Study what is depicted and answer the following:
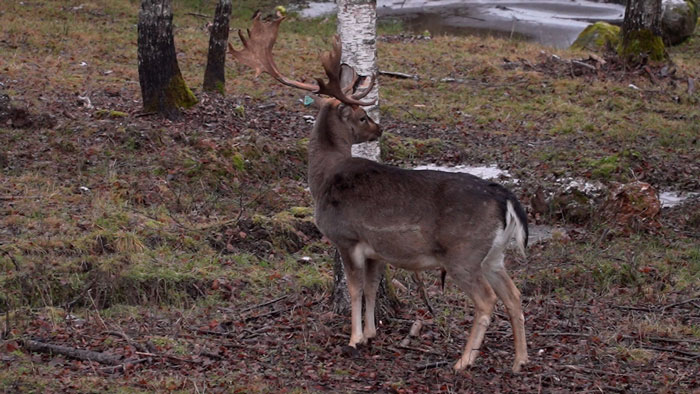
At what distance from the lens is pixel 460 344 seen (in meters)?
6.93

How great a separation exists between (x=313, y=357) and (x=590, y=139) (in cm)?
823

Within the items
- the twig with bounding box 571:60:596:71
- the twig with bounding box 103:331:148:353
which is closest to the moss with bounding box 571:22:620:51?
the twig with bounding box 571:60:596:71

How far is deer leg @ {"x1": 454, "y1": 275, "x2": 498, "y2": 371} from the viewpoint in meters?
6.29

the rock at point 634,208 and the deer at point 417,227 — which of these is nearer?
the deer at point 417,227

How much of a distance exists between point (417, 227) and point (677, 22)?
19.1 metres

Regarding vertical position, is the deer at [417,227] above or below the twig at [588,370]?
above

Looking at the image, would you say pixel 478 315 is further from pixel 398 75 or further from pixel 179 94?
pixel 398 75

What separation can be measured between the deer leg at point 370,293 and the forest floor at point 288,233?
10 cm

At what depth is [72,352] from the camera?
20.1ft

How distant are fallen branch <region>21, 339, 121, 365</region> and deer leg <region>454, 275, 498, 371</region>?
232 centimetres

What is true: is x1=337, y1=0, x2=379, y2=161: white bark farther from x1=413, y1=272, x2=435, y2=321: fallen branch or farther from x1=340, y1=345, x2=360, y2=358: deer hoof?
x1=340, y1=345, x2=360, y2=358: deer hoof

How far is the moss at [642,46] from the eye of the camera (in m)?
17.9

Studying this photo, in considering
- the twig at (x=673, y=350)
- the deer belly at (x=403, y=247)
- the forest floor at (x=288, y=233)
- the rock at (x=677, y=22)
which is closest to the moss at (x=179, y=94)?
the forest floor at (x=288, y=233)

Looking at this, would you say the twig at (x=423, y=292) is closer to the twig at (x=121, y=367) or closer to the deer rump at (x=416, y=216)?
the deer rump at (x=416, y=216)
